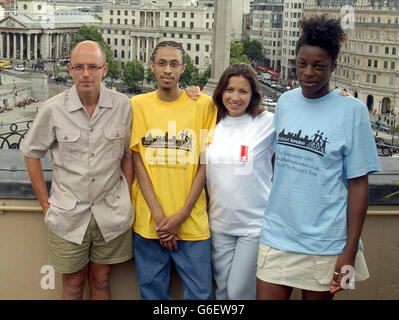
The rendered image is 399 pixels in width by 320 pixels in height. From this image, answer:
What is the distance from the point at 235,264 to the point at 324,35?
87 centimetres

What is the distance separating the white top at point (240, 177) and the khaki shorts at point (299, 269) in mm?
193

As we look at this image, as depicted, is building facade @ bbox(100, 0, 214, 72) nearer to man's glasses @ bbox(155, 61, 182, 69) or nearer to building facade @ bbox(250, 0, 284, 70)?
building facade @ bbox(250, 0, 284, 70)

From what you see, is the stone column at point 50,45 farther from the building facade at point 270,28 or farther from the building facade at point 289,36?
the building facade at point 289,36

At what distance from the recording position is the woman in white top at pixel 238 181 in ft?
7.36

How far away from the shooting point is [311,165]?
200cm

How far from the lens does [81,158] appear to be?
222cm

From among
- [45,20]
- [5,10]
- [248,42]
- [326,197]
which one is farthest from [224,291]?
[5,10]

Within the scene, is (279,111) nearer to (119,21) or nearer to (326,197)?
(326,197)

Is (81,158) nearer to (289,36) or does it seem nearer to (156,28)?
(289,36)

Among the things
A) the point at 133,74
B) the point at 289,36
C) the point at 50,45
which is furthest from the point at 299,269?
the point at 50,45

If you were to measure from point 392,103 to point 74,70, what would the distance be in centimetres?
3327

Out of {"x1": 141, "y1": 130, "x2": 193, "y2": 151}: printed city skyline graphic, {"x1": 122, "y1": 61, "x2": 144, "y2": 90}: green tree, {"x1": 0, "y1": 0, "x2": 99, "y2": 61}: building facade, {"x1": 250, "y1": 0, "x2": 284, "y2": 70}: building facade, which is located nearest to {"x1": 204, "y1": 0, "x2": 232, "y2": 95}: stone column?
{"x1": 141, "y1": 130, "x2": 193, "y2": 151}: printed city skyline graphic

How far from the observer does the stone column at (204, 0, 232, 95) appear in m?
17.9

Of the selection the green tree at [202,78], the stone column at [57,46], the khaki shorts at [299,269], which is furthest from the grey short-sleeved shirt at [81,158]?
the stone column at [57,46]
